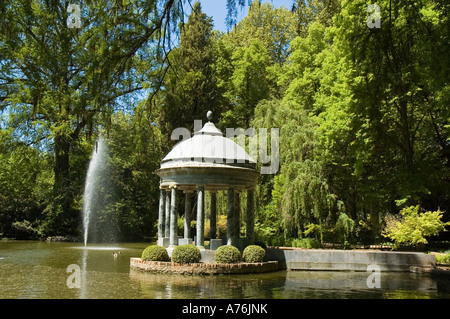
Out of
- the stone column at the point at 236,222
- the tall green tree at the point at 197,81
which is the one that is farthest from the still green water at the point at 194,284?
the tall green tree at the point at 197,81

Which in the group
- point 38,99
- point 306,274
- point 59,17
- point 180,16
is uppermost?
point 180,16

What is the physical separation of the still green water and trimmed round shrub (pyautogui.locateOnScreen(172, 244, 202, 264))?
1.09m

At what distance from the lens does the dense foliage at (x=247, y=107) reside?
265 inches

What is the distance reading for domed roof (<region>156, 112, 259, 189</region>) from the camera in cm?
1770

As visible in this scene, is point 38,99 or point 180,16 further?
point 180,16

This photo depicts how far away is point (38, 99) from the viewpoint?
655 centimetres

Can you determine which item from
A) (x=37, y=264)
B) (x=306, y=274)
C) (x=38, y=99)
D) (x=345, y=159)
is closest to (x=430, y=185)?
(x=345, y=159)

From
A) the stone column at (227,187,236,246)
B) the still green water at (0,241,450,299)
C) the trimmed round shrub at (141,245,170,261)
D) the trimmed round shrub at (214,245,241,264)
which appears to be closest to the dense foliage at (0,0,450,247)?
the still green water at (0,241,450,299)

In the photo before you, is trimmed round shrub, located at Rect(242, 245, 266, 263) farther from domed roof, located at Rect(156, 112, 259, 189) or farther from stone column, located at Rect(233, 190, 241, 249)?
domed roof, located at Rect(156, 112, 259, 189)

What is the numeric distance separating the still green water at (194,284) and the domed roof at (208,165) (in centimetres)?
395

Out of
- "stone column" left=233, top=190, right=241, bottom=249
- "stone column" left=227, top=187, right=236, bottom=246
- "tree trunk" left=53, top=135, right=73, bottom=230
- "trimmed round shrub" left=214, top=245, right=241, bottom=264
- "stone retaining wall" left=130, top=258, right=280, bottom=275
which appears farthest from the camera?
"tree trunk" left=53, top=135, right=73, bottom=230

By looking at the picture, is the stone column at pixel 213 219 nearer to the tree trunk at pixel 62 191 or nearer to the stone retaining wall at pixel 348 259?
the stone retaining wall at pixel 348 259
